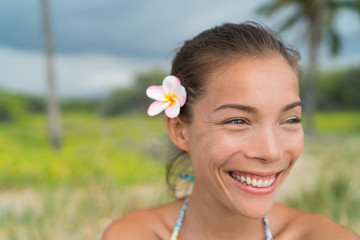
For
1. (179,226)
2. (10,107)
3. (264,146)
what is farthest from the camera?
(10,107)

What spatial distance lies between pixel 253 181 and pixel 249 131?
18 centimetres

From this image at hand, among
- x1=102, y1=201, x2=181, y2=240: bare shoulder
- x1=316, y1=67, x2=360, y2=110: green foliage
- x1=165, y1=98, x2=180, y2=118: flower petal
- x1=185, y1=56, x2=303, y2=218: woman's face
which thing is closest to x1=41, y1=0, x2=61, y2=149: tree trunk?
x1=102, y1=201, x2=181, y2=240: bare shoulder

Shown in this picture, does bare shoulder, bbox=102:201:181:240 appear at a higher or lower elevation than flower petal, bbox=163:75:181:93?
lower

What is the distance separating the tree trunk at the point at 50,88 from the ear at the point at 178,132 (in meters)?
5.27

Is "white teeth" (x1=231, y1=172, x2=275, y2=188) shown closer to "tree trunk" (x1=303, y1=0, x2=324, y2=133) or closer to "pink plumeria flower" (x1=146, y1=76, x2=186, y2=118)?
"pink plumeria flower" (x1=146, y1=76, x2=186, y2=118)

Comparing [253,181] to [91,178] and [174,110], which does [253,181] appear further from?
[91,178]

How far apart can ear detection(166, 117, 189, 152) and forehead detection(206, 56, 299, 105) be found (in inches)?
8.4

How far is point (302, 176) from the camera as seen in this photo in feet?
14.8

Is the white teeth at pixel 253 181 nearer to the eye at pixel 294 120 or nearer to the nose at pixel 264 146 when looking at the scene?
the nose at pixel 264 146

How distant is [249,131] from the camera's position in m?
1.27

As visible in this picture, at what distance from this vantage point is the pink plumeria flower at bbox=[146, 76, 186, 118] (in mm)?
1441

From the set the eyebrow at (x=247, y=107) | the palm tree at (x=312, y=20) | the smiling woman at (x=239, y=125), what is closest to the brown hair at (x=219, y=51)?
the smiling woman at (x=239, y=125)

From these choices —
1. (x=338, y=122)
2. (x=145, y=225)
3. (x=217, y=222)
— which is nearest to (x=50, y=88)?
(x=145, y=225)

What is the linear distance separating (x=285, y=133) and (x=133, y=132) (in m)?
5.96
